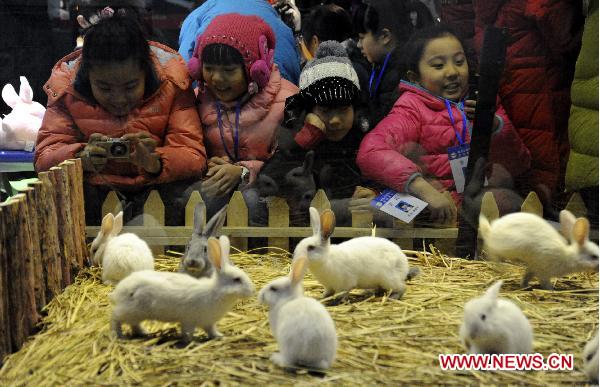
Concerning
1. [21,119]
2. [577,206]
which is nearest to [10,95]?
[21,119]

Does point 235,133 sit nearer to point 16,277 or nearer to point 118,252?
point 118,252

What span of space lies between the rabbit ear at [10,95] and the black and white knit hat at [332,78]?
3.03ft

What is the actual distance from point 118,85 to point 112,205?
362mm

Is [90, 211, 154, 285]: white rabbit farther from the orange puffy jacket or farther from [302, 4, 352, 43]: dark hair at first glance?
[302, 4, 352, 43]: dark hair

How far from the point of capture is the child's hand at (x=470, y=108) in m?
2.56

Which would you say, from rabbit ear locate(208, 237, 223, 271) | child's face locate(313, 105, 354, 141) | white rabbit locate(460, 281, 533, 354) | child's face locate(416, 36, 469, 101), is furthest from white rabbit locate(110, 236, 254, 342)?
child's face locate(416, 36, 469, 101)

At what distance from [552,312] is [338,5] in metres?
1.07

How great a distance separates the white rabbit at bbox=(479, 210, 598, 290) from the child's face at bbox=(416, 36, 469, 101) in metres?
0.39

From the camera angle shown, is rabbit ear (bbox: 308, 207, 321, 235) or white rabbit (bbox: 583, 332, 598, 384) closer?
white rabbit (bbox: 583, 332, 598, 384)

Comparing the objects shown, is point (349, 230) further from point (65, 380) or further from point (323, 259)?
point (65, 380)

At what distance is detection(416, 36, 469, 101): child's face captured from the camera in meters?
2.52

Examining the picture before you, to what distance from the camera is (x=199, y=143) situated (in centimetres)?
266

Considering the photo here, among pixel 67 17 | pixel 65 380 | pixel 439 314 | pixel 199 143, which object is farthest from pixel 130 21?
pixel 439 314

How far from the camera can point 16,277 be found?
2.41m
